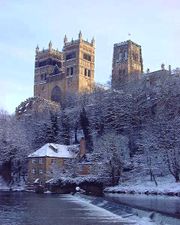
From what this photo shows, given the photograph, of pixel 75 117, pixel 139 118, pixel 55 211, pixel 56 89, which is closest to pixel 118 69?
pixel 56 89

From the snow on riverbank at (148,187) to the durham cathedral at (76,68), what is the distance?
8343 cm

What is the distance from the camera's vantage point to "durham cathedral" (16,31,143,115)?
163375 mm

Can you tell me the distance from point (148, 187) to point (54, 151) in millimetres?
26980

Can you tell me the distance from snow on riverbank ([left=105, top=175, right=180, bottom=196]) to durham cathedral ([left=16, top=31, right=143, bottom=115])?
274ft

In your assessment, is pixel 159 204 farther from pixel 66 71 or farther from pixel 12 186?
pixel 66 71

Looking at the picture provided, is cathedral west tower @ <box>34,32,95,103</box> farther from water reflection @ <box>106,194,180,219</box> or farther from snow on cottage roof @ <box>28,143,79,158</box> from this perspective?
water reflection @ <box>106,194,180,219</box>

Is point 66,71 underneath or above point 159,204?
above

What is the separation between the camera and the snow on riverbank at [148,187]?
6107 cm

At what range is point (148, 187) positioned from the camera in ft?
216

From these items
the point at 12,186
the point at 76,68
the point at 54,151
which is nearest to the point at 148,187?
the point at 54,151

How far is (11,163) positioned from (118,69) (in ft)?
276

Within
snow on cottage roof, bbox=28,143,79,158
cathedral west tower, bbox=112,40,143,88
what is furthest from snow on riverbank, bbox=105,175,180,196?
cathedral west tower, bbox=112,40,143,88

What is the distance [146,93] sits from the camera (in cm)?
10394

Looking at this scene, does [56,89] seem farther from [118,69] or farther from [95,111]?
[95,111]
